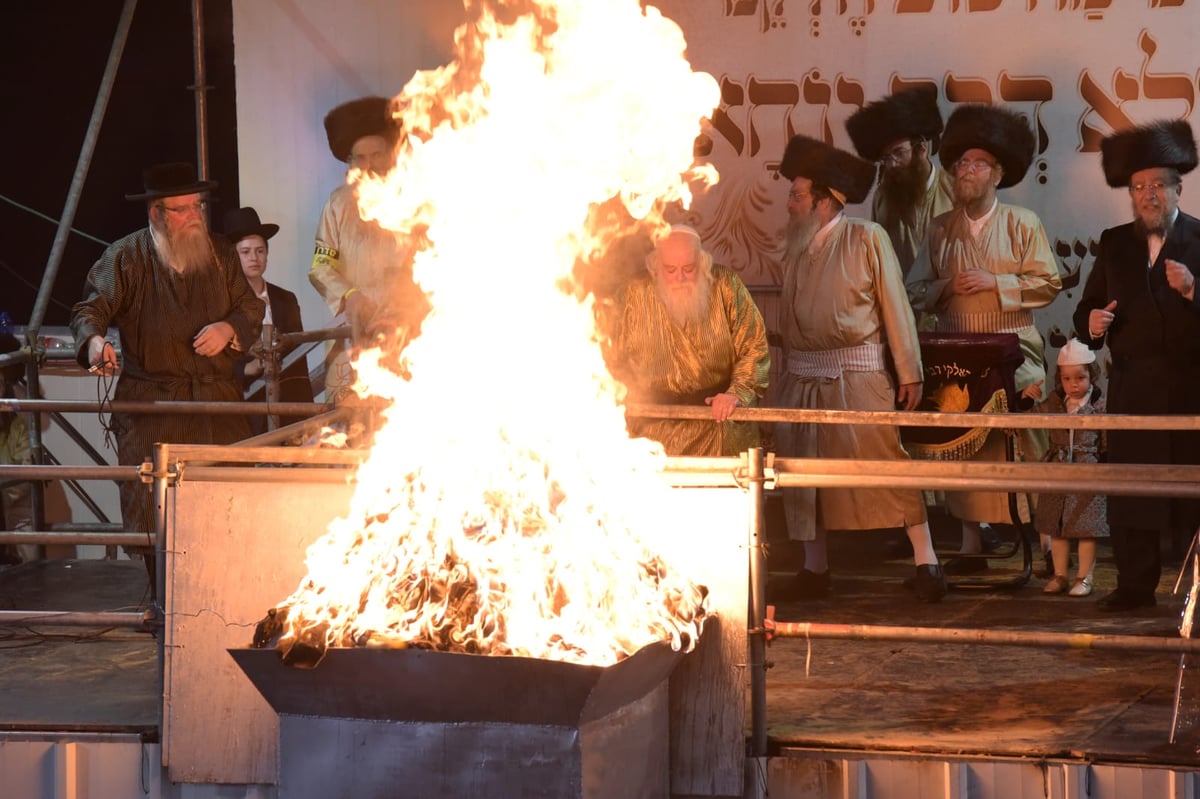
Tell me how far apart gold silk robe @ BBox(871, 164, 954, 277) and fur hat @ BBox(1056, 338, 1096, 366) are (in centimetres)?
126

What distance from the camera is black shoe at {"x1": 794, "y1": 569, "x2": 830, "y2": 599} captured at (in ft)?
22.0

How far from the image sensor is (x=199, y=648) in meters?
4.68

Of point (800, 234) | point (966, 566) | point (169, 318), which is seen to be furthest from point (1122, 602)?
point (169, 318)

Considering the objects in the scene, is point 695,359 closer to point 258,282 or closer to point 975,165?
point 975,165

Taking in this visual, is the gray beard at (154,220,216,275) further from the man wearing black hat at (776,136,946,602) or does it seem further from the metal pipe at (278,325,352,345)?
the man wearing black hat at (776,136,946,602)

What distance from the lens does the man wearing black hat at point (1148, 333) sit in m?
6.38

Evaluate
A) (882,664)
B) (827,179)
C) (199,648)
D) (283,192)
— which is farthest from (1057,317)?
(199,648)

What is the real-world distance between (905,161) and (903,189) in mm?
156

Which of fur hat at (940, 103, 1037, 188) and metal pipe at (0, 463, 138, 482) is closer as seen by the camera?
metal pipe at (0, 463, 138, 482)

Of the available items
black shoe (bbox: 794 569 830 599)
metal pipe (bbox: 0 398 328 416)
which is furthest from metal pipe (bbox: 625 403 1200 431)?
metal pipe (bbox: 0 398 328 416)

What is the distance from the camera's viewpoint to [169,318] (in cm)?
662

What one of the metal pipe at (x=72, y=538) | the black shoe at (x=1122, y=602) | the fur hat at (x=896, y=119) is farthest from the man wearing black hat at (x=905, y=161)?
the metal pipe at (x=72, y=538)

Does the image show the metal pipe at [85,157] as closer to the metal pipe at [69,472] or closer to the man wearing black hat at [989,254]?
the metal pipe at [69,472]

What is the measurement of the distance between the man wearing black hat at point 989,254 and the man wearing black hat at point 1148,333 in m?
0.74
